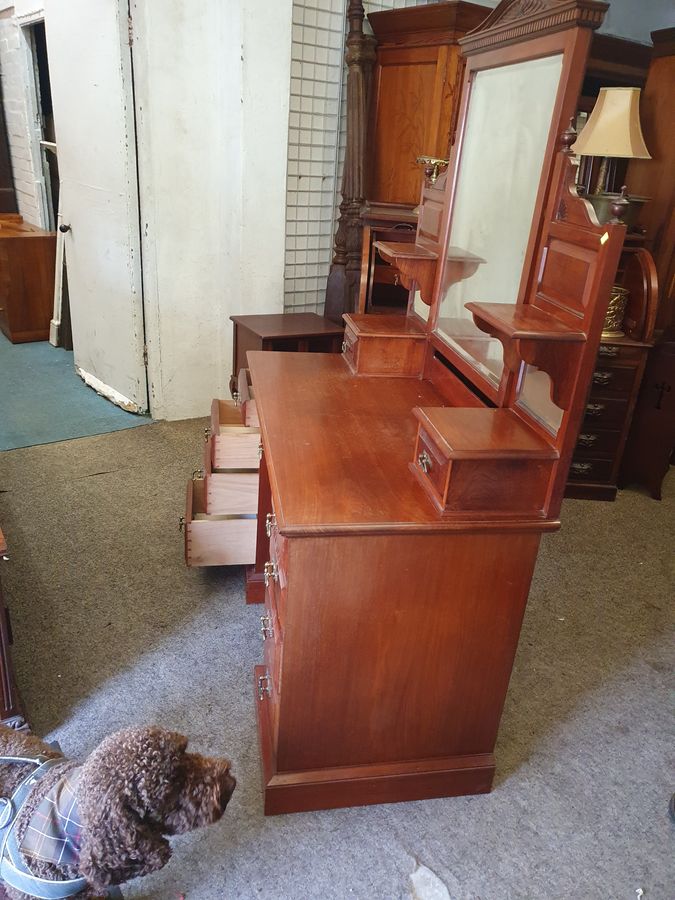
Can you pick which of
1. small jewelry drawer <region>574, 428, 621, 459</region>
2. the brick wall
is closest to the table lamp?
small jewelry drawer <region>574, 428, 621, 459</region>

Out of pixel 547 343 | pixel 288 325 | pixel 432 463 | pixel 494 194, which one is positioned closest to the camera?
pixel 547 343

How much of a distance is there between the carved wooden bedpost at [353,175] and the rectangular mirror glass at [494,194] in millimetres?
1499

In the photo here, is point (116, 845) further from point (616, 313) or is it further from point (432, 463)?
point (616, 313)

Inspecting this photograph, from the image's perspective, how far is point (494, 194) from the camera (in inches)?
66.2

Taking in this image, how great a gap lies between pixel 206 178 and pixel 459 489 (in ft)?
8.76

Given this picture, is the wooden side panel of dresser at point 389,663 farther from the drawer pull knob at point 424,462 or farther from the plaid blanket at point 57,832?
the plaid blanket at point 57,832

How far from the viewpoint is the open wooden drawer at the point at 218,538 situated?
86.3 inches

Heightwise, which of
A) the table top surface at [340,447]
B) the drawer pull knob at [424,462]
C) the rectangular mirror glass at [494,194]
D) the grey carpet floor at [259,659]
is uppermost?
the rectangular mirror glass at [494,194]

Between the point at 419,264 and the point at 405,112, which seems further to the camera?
the point at 405,112

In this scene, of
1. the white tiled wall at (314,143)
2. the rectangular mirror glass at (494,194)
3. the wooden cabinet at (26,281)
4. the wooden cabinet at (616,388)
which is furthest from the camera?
the wooden cabinet at (26,281)

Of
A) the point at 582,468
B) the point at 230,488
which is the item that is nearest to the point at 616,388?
the point at 582,468

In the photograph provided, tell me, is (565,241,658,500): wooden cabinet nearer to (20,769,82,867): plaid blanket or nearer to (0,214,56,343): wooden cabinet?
(20,769,82,867): plaid blanket

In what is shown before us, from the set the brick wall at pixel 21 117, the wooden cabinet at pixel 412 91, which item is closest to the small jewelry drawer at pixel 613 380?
the wooden cabinet at pixel 412 91

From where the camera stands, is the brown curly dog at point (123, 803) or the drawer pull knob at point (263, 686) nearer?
the brown curly dog at point (123, 803)
